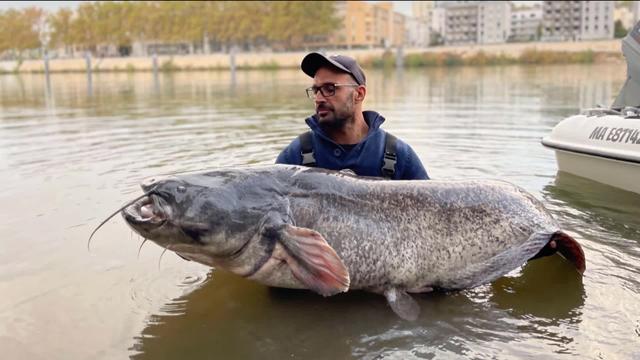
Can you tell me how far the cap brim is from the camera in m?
4.42


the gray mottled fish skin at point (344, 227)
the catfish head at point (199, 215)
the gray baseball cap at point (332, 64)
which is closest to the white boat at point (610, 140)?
the gray mottled fish skin at point (344, 227)

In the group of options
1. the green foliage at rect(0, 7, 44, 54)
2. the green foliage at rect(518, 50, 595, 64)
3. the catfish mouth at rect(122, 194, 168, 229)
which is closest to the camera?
the catfish mouth at rect(122, 194, 168, 229)

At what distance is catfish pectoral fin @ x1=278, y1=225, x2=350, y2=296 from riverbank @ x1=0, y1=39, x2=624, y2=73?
162 feet

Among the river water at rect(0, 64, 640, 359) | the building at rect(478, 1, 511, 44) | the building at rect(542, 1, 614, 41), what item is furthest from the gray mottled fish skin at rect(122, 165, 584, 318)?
the building at rect(478, 1, 511, 44)

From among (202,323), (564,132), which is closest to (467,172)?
(564,132)

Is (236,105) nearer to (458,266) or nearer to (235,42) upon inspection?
(458,266)

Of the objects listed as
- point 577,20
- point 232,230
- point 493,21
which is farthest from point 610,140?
point 493,21

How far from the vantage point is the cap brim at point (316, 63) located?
14.5ft

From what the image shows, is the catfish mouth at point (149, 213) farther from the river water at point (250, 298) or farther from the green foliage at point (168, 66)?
the green foliage at point (168, 66)

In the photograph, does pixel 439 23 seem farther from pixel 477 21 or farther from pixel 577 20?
pixel 577 20

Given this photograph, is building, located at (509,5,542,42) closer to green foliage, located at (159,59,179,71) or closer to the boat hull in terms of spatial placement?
green foliage, located at (159,59,179,71)

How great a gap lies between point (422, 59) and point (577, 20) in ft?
278

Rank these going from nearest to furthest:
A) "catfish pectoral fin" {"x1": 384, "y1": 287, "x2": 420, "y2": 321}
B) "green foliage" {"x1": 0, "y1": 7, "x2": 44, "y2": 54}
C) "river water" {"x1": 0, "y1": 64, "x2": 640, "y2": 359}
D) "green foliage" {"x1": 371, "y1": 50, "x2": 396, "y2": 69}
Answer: "river water" {"x1": 0, "y1": 64, "x2": 640, "y2": 359} → "catfish pectoral fin" {"x1": 384, "y1": 287, "x2": 420, "y2": 321} → "green foliage" {"x1": 371, "y1": 50, "x2": 396, "y2": 69} → "green foliage" {"x1": 0, "y1": 7, "x2": 44, "y2": 54}

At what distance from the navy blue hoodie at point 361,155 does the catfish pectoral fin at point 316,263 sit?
1166mm
